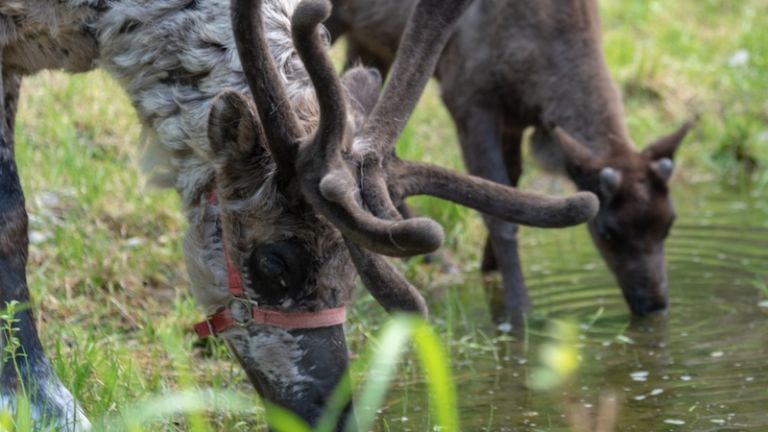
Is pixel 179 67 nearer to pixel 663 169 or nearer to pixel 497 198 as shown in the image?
pixel 497 198

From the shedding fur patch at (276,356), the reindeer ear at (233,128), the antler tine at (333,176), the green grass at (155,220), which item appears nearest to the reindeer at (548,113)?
the green grass at (155,220)

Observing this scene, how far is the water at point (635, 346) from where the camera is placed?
536 centimetres

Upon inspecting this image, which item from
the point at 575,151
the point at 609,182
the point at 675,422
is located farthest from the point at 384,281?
the point at 575,151

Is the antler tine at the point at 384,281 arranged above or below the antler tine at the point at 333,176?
below

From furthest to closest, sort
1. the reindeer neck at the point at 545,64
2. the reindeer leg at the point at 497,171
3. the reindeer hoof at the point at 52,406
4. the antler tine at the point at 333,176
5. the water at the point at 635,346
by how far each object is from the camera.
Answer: the reindeer neck at the point at 545,64
the reindeer leg at the point at 497,171
the water at the point at 635,346
the reindeer hoof at the point at 52,406
the antler tine at the point at 333,176

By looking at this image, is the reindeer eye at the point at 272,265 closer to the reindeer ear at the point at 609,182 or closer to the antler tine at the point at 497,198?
the antler tine at the point at 497,198

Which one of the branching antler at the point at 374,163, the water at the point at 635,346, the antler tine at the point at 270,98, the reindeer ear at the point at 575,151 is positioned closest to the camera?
the branching antler at the point at 374,163

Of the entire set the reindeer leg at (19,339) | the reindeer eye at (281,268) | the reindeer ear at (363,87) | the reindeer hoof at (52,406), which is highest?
the reindeer ear at (363,87)

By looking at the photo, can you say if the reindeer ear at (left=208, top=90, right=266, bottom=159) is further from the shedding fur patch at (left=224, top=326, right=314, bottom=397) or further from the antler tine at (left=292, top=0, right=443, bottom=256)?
the shedding fur patch at (left=224, top=326, right=314, bottom=397)

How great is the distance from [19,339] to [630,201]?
153 inches

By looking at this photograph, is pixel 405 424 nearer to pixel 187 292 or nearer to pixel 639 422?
pixel 639 422

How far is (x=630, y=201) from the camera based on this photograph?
7531 mm

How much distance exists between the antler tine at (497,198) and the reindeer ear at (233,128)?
19.8 inches

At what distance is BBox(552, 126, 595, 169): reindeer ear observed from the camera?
7.63 metres
